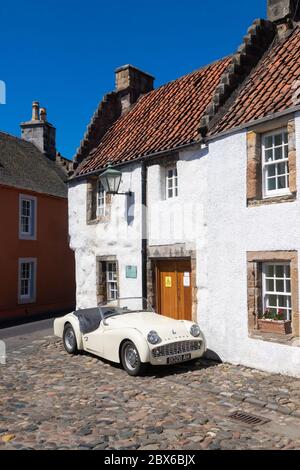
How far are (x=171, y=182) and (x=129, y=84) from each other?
5.85 metres

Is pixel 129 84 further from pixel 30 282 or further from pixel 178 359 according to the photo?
pixel 178 359

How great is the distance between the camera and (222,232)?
381 inches

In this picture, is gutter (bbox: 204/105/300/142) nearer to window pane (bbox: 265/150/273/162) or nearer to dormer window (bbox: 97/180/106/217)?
window pane (bbox: 265/150/273/162)

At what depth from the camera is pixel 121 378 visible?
8578 mm

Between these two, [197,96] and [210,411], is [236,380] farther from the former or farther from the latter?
[197,96]

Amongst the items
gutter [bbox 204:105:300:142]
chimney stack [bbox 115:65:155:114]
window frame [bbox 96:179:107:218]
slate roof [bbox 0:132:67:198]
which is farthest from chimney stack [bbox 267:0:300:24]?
slate roof [bbox 0:132:67:198]

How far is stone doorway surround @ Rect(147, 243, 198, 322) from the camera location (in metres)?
10.4

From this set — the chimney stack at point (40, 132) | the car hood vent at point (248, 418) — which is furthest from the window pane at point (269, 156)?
the chimney stack at point (40, 132)

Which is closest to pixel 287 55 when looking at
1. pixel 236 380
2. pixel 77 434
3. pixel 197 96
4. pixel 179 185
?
pixel 197 96

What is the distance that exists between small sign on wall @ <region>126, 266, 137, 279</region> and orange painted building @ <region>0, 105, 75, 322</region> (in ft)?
25.7

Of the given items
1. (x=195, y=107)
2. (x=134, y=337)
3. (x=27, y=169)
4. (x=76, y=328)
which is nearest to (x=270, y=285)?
(x=134, y=337)

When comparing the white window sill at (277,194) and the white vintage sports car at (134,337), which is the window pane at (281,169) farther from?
the white vintage sports car at (134,337)

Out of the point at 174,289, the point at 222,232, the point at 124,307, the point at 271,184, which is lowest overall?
the point at 124,307

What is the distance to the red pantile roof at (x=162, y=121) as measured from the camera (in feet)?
38.2
